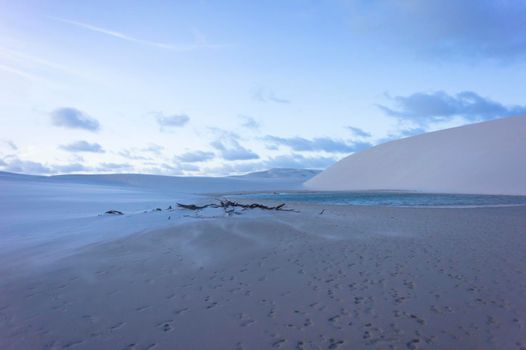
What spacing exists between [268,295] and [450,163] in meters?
30.8

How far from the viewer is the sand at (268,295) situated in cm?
311

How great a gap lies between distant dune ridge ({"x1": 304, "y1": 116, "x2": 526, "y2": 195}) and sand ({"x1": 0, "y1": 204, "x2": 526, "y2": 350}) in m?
21.6

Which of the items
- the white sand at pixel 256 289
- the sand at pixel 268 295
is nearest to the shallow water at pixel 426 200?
the white sand at pixel 256 289

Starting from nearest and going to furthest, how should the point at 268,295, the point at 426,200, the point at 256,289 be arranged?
the point at 268,295 → the point at 256,289 → the point at 426,200

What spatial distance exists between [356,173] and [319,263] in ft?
116

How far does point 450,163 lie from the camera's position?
31.0 m

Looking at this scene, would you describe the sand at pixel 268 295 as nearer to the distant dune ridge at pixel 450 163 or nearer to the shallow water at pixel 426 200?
the shallow water at pixel 426 200

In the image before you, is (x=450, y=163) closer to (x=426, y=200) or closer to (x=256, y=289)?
(x=426, y=200)

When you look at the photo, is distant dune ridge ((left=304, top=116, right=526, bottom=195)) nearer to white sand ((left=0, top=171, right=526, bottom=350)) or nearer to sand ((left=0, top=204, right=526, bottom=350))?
white sand ((left=0, top=171, right=526, bottom=350))

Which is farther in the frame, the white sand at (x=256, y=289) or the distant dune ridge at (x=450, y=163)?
the distant dune ridge at (x=450, y=163)

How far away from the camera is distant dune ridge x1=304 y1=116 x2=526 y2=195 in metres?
26.2

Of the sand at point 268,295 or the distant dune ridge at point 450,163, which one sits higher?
the distant dune ridge at point 450,163

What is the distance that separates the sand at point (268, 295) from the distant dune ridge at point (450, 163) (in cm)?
2156

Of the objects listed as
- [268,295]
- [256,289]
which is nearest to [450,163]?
[256,289]
